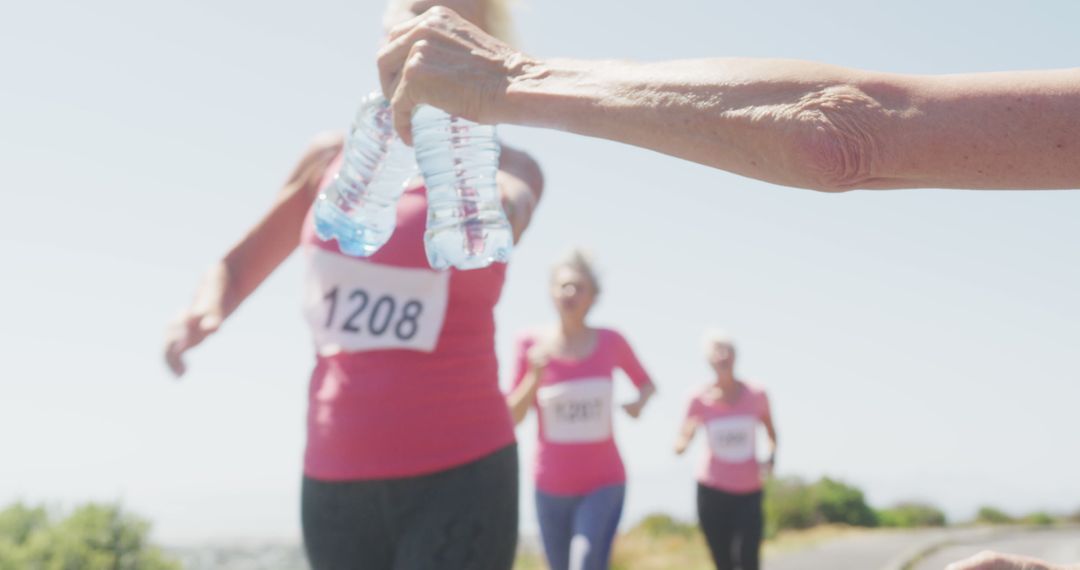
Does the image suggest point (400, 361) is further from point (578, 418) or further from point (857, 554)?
point (857, 554)

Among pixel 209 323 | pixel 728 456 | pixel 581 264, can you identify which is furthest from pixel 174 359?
pixel 728 456

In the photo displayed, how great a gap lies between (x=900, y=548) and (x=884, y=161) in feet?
60.8

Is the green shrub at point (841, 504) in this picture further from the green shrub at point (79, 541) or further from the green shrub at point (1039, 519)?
the green shrub at point (79, 541)

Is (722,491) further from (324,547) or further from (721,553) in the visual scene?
(324,547)

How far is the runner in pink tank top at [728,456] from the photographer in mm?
9398

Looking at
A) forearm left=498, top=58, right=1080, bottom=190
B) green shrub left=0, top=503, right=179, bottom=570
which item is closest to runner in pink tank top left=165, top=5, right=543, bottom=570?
forearm left=498, top=58, right=1080, bottom=190

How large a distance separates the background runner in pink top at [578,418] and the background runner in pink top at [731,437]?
202 centimetres

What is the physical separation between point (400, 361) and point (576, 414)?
4.59 m

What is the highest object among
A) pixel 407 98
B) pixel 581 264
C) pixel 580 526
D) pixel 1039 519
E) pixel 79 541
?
pixel 581 264

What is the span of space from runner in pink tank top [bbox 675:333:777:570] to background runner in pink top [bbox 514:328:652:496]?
2.06 m

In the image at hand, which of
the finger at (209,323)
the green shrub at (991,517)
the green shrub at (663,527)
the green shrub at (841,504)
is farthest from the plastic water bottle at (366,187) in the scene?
the green shrub at (991,517)

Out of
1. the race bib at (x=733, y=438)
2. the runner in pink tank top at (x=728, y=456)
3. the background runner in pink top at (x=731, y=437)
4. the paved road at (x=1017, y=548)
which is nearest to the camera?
the runner in pink tank top at (x=728, y=456)

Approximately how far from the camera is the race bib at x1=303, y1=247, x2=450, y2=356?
9.96 feet

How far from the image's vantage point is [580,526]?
7.19 m
